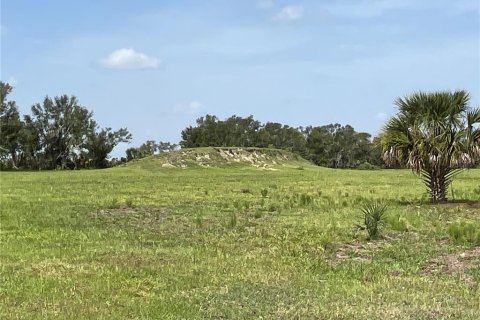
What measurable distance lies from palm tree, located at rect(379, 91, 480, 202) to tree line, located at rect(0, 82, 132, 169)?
74.0 meters

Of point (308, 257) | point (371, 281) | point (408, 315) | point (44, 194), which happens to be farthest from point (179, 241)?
point (44, 194)

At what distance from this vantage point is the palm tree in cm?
2180

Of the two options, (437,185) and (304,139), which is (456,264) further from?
(304,139)

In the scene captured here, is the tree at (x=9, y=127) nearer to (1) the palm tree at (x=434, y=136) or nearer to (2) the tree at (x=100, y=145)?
(2) the tree at (x=100, y=145)

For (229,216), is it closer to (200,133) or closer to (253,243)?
(253,243)

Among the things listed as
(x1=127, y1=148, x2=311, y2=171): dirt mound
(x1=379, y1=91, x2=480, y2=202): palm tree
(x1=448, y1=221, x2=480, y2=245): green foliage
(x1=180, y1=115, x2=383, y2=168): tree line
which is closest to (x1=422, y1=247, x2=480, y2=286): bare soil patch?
(x1=448, y1=221, x2=480, y2=245): green foliage

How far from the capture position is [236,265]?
10719 mm

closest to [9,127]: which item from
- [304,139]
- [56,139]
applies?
[56,139]

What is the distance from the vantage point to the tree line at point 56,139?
295ft

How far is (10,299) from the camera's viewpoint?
8.25 m

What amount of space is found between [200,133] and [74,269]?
104 meters

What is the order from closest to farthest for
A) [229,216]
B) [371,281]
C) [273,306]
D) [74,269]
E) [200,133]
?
[273,306]
[371,281]
[74,269]
[229,216]
[200,133]

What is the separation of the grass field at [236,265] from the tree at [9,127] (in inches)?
2813

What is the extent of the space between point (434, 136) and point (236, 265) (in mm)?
13345
